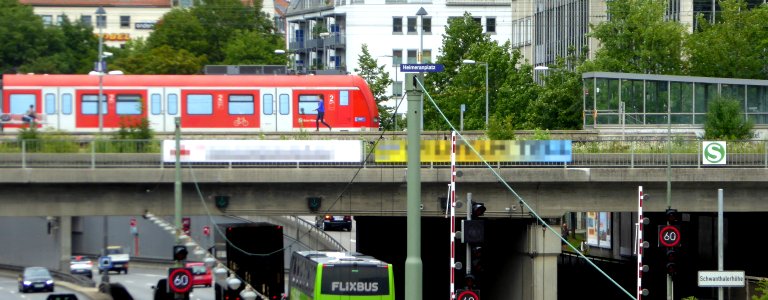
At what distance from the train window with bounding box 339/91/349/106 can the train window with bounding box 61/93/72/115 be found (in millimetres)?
11218

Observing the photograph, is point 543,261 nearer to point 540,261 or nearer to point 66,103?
point 540,261

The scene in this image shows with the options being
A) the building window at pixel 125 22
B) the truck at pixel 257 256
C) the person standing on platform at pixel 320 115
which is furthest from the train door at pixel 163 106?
the building window at pixel 125 22

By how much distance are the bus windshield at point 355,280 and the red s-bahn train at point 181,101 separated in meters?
20.8

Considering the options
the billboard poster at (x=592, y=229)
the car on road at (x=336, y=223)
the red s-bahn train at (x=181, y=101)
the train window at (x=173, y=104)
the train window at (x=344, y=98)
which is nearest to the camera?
the red s-bahn train at (x=181, y=101)

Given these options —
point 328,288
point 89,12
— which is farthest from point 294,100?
point 89,12

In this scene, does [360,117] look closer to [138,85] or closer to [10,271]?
[138,85]

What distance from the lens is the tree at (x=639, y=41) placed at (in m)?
77.5

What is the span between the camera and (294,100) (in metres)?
62.8

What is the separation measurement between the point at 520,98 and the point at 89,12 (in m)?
99.2

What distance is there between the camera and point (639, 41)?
7869 cm

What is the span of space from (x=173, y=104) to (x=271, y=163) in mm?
17421

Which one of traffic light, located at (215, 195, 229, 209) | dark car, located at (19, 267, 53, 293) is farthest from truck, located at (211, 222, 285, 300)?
dark car, located at (19, 267, 53, 293)

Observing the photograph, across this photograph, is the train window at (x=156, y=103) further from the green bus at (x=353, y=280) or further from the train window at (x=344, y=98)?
the green bus at (x=353, y=280)

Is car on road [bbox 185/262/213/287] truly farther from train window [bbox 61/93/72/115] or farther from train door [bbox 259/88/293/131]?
train door [bbox 259/88/293/131]
